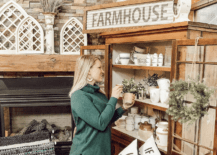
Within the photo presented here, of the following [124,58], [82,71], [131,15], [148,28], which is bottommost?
[82,71]

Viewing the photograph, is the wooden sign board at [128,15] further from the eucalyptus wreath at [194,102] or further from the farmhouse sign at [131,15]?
the eucalyptus wreath at [194,102]

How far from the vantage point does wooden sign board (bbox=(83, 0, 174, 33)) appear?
1.71 meters

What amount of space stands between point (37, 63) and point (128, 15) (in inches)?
51.2

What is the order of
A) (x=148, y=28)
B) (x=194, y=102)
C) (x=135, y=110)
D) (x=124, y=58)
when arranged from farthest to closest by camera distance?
1. (x=135, y=110)
2. (x=124, y=58)
3. (x=148, y=28)
4. (x=194, y=102)

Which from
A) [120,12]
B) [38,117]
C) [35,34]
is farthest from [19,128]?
[120,12]

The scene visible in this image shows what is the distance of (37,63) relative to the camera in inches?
98.8

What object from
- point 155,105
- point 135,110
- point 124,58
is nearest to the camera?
point 155,105

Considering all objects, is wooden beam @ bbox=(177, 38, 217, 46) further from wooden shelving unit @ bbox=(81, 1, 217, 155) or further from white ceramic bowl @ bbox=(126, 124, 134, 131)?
white ceramic bowl @ bbox=(126, 124, 134, 131)

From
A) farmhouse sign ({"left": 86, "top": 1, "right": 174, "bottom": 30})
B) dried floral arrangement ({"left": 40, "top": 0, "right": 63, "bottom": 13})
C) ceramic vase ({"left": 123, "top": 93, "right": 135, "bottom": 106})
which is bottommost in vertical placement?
ceramic vase ({"left": 123, "top": 93, "right": 135, "bottom": 106})

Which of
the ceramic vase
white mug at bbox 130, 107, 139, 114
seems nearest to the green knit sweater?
the ceramic vase

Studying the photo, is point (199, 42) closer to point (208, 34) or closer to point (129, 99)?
point (208, 34)

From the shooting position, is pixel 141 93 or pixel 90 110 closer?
pixel 90 110

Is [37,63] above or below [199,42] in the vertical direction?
below

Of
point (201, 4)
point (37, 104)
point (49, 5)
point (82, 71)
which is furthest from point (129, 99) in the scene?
point (49, 5)
